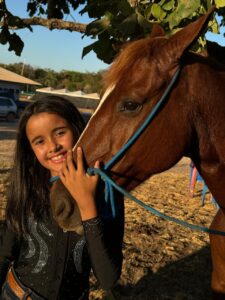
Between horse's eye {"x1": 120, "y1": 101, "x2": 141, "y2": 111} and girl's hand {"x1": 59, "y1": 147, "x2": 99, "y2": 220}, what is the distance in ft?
0.97

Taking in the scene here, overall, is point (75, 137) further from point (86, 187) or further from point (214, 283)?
point (214, 283)

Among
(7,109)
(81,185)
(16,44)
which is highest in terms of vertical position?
(16,44)

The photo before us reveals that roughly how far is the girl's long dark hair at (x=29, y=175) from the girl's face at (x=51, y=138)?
0.16 ft

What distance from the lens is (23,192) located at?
2.03 m

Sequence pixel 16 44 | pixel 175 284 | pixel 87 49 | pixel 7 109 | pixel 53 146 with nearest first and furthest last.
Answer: pixel 53 146
pixel 87 49
pixel 16 44
pixel 175 284
pixel 7 109

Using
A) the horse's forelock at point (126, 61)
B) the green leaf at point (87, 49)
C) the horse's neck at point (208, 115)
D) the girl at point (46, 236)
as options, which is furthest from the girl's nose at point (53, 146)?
the green leaf at point (87, 49)

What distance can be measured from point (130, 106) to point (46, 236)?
801mm

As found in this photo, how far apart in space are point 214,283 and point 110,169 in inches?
55.8

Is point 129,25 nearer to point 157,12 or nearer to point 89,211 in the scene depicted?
point 157,12

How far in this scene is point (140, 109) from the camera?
166 centimetres

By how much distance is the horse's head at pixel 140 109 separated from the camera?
5.37ft

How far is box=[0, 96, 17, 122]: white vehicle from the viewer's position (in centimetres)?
2225

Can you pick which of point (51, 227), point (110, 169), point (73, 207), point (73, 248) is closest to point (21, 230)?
point (51, 227)

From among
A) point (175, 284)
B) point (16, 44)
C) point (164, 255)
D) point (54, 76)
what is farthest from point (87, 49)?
point (54, 76)
